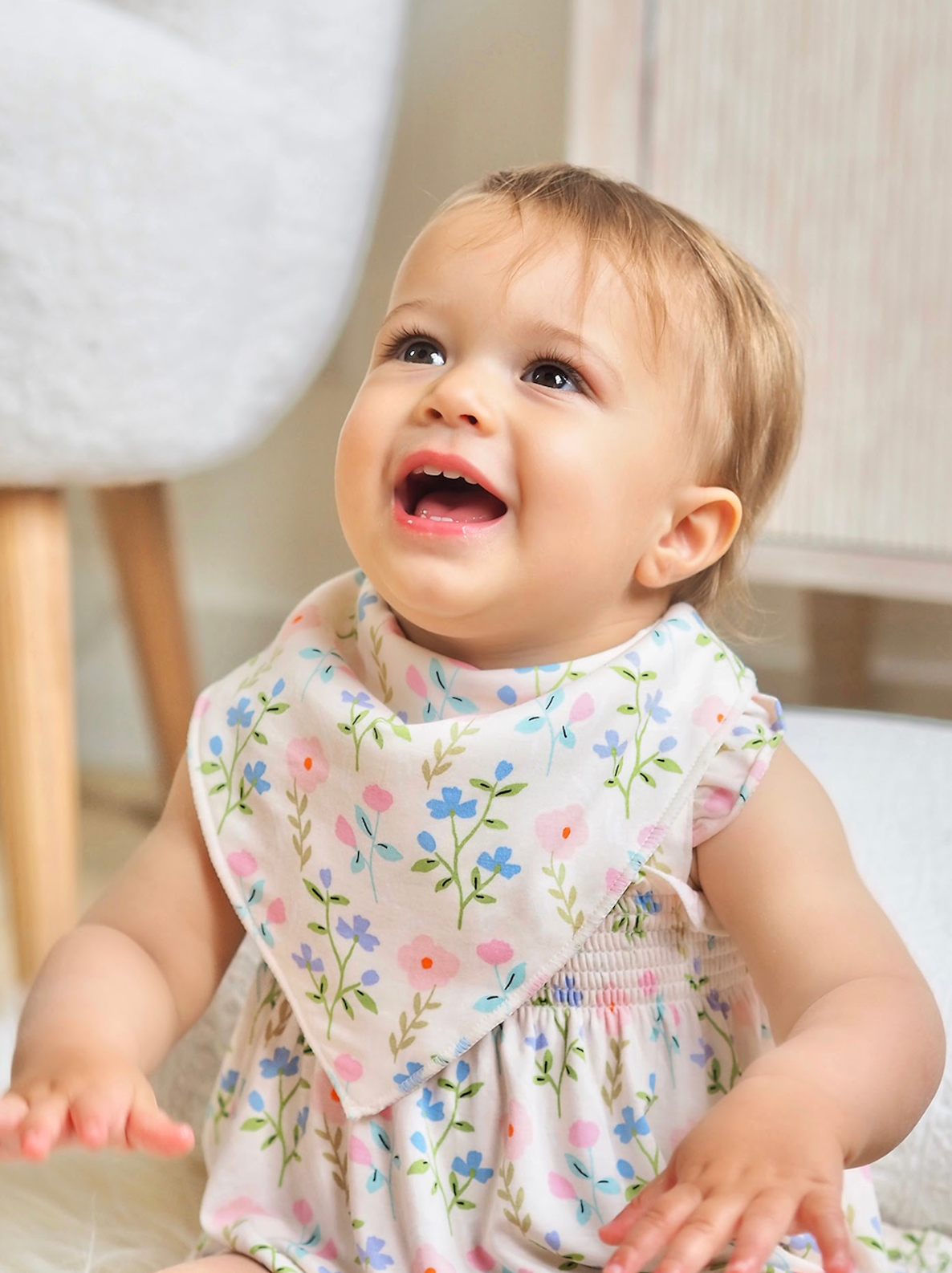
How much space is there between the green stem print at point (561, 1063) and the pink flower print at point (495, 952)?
35 millimetres

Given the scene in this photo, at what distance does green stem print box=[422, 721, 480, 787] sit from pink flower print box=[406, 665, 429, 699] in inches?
1.3

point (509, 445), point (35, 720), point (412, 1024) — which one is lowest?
point (35, 720)

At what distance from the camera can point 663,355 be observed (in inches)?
21.4

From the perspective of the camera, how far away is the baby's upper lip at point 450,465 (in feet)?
1.69

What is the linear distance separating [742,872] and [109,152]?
643 mm

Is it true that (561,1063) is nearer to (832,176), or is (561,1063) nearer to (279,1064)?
(279,1064)

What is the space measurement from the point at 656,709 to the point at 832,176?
66cm

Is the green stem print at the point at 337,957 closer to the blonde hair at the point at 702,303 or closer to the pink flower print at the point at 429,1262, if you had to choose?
the pink flower print at the point at 429,1262

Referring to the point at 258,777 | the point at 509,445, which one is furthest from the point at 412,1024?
the point at 509,445

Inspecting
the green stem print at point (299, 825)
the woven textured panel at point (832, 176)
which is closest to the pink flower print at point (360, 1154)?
the green stem print at point (299, 825)

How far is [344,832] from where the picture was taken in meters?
0.56

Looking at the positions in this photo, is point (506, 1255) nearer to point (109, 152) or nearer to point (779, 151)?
point (109, 152)

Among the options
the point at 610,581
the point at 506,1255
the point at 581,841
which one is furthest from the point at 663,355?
→ the point at 506,1255

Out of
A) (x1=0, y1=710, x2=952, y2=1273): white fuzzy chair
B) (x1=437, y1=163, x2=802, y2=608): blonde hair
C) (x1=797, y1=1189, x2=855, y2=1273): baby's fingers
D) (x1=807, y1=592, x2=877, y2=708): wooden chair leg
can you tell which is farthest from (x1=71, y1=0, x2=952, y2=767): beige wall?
(x1=797, y1=1189, x2=855, y2=1273): baby's fingers
